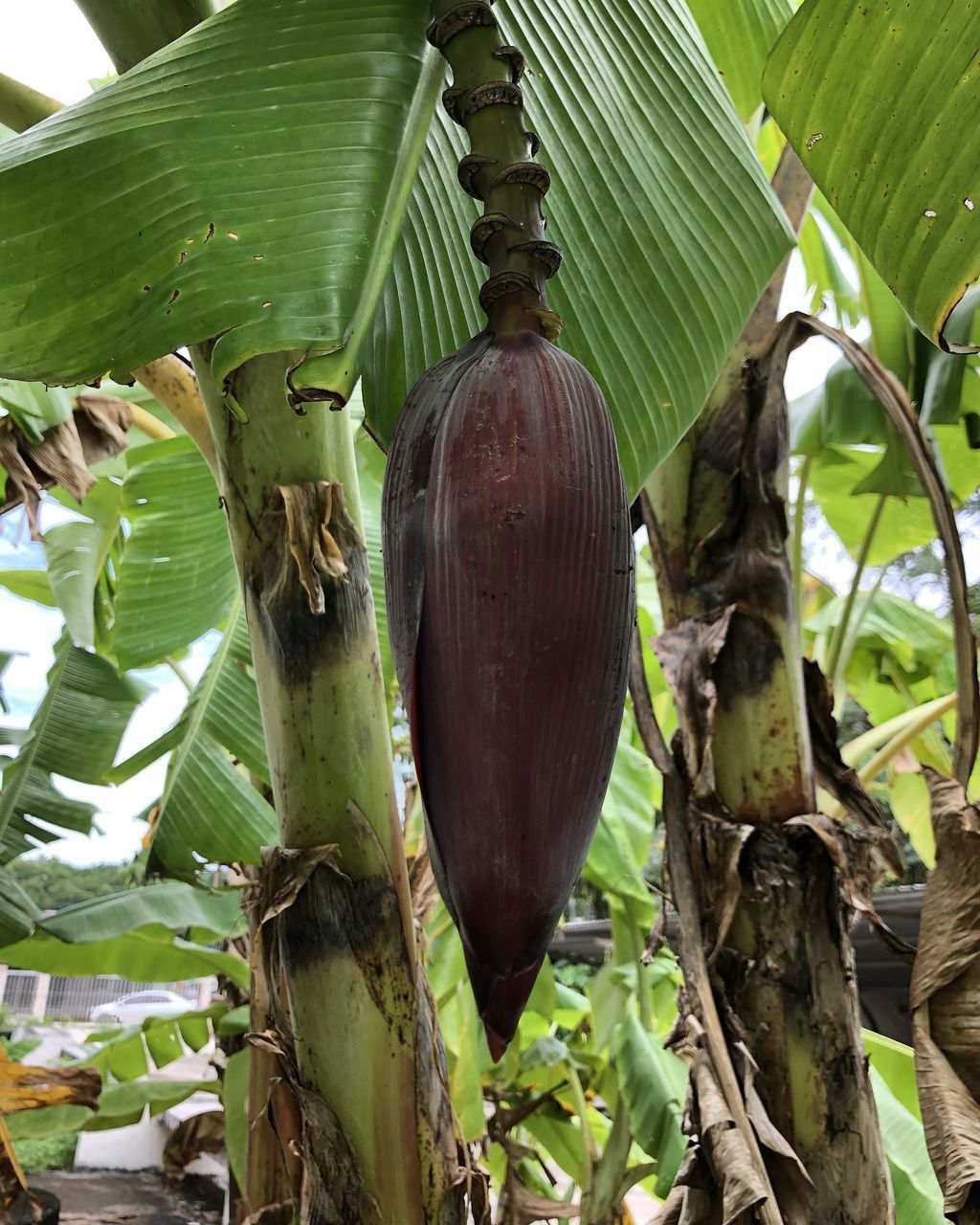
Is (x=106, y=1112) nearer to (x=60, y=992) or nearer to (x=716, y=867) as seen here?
(x=716, y=867)

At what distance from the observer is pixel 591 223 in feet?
1.25

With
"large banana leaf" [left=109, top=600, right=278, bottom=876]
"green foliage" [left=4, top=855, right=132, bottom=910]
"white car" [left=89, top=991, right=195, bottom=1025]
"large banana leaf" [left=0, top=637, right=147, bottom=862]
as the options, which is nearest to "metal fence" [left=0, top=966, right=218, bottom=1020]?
"white car" [left=89, top=991, right=195, bottom=1025]

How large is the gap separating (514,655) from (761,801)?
41 cm

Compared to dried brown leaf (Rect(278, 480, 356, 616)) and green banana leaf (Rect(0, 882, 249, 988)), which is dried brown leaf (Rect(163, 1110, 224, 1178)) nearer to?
green banana leaf (Rect(0, 882, 249, 988))

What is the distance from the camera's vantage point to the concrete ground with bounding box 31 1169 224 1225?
7.12 feet

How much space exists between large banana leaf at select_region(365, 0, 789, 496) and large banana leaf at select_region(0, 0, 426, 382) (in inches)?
3.1

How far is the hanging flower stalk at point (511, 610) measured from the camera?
191 millimetres

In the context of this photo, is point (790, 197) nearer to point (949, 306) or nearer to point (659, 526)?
point (659, 526)

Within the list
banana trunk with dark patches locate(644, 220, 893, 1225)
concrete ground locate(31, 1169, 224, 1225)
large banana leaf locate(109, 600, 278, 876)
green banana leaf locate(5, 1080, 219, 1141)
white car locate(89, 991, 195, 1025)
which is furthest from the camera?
white car locate(89, 991, 195, 1025)

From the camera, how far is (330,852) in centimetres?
42

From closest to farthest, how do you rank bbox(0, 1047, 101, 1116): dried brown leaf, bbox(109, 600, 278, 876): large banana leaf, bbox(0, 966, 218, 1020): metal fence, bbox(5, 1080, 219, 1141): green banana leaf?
1. bbox(109, 600, 278, 876): large banana leaf
2. bbox(0, 1047, 101, 1116): dried brown leaf
3. bbox(5, 1080, 219, 1141): green banana leaf
4. bbox(0, 966, 218, 1020): metal fence

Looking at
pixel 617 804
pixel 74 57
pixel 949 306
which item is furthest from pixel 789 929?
pixel 74 57

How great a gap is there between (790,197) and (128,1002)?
4.71 metres

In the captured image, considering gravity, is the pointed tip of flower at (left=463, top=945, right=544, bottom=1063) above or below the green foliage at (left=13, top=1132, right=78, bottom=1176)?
above
